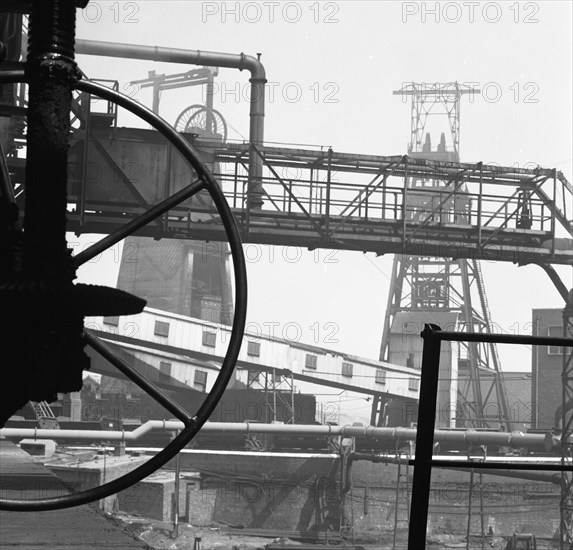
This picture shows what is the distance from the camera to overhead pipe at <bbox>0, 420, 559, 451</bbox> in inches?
890

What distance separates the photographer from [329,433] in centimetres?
2455

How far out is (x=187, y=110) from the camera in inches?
1576

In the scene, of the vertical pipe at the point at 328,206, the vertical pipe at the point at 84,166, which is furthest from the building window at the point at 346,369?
the vertical pipe at the point at 84,166

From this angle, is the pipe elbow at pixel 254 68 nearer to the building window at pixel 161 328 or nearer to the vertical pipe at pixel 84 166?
the vertical pipe at pixel 84 166

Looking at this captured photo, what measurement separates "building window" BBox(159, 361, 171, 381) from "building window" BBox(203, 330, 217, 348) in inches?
52.8

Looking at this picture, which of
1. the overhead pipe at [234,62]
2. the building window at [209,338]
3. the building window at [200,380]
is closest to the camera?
the overhead pipe at [234,62]

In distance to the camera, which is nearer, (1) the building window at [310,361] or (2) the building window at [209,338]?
(2) the building window at [209,338]

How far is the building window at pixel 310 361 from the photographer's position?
2753 cm

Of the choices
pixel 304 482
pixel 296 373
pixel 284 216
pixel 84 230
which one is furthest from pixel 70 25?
pixel 296 373

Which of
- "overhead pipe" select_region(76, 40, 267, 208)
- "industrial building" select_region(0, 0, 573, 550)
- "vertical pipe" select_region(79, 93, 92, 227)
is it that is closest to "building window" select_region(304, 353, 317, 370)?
"industrial building" select_region(0, 0, 573, 550)

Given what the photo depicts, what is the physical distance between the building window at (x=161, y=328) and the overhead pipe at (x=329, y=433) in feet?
8.46

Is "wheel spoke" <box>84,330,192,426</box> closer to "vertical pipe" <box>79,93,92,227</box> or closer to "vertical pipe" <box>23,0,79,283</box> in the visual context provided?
"vertical pipe" <box>23,0,79,283</box>

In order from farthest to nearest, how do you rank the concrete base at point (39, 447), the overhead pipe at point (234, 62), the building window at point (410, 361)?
the building window at point (410, 361), the concrete base at point (39, 447), the overhead pipe at point (234, 62)

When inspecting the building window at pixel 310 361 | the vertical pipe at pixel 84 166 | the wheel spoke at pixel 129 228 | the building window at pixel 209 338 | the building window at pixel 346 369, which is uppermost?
the vertical pipe at pixel 84 166
